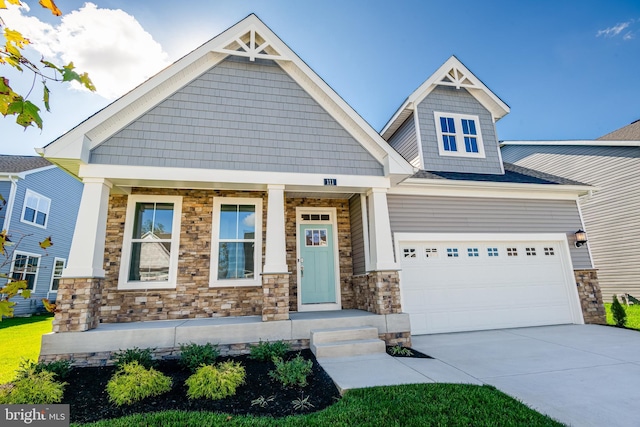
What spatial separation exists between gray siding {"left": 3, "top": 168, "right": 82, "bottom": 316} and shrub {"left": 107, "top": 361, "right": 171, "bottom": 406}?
1220cm

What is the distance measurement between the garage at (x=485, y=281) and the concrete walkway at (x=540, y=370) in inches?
31.8

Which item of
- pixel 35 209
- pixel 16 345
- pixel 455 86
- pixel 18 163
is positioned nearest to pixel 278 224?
pixel 16 345

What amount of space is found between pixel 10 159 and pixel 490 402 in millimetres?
20558

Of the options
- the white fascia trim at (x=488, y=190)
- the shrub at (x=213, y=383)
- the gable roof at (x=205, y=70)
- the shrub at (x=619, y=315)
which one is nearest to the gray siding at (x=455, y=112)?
the white fascia trim at (x=488, y=190)

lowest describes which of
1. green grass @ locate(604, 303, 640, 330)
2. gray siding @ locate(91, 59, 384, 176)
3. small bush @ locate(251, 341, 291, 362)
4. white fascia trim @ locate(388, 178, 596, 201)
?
green grass @ locate(604, 303, 640, 330)

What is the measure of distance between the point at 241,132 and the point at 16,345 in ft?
23.2

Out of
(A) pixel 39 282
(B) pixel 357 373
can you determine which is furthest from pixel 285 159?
(A) pixel 39 282

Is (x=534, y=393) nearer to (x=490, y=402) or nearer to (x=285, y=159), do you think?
(x=490, y=402)

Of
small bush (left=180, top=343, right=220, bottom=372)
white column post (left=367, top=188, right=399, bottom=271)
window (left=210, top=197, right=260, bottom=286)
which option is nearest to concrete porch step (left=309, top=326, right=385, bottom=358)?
white column post (left=367, top=188, right=399, bottom=271)

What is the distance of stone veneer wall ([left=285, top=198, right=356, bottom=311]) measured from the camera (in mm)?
7477

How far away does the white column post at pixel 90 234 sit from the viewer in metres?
5.24

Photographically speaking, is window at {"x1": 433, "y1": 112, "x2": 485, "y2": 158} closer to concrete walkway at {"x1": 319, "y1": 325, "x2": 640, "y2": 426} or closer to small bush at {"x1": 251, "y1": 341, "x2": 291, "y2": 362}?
concrete walkway at {"x1": 319, "y1": 325, "x2": 640, "y2": 426}

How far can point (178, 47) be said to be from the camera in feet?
21.0

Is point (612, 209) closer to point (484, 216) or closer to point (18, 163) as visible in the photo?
point (484, 216)
